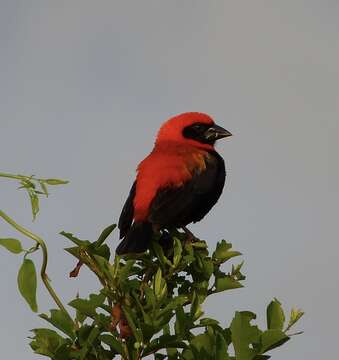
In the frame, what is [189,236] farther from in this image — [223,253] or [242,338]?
[242,338]

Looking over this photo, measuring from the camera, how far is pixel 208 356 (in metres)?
3.15

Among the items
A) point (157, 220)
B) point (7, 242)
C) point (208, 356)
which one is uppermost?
point (157, 220)

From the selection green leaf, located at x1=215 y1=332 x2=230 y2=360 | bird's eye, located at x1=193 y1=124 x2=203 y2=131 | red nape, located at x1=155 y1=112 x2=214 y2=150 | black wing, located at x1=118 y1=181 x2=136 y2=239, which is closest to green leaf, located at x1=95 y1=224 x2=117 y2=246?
green leaf, located at x1=215 y1=332 x2=230 y2=360

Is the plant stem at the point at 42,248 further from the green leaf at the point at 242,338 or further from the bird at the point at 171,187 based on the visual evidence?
the bird at the point at 171,187

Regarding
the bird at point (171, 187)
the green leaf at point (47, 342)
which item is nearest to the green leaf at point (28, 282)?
the green leaf at point (47, 342)

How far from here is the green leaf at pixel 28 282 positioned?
2.51 metres

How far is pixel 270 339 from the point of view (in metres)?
3.34

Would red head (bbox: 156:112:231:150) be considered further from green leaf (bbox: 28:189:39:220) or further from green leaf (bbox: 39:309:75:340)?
green leaf (bbox: 28:189:39:220)

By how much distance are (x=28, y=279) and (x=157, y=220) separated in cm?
318

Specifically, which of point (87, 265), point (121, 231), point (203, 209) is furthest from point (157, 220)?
point (87, 265)

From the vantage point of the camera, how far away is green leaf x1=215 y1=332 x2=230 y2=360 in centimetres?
311

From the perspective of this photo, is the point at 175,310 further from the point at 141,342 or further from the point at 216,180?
the point at 216,180

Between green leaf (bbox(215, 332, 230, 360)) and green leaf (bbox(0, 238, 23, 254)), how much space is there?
965mm

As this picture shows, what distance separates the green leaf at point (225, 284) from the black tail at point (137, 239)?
0.72 m
